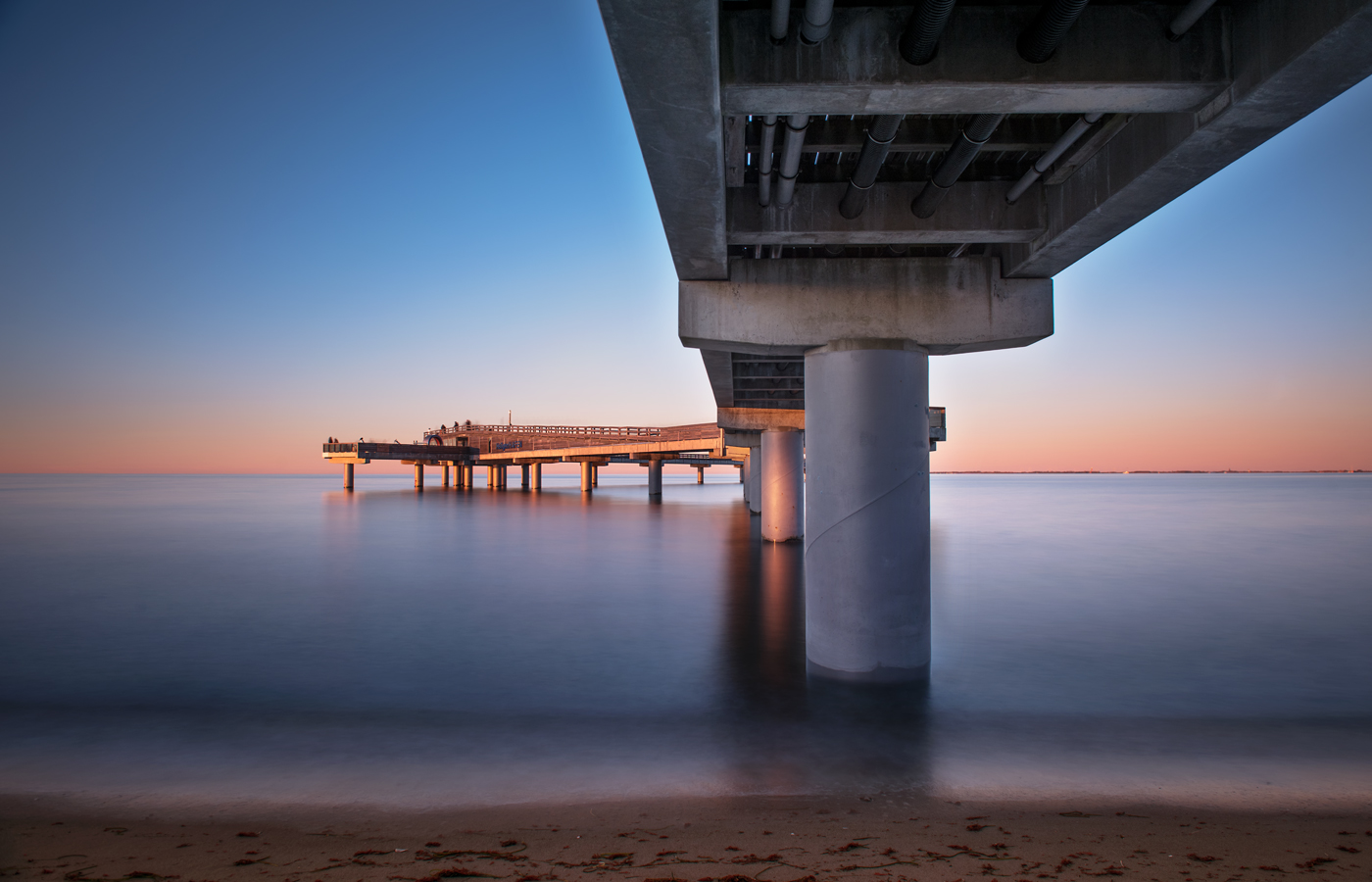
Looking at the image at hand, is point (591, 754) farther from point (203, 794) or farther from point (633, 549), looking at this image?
point (633, 549)

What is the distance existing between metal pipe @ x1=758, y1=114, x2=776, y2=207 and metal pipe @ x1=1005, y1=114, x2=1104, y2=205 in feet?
8.17

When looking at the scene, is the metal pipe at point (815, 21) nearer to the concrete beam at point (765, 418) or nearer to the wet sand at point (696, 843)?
the wet sand at point (696, 843)

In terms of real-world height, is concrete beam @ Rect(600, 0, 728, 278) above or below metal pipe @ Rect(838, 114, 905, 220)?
below

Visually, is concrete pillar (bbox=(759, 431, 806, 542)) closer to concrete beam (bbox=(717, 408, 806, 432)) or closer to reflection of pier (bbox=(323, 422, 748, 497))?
concrete beam (bbox=(717, 408, 806, 432))

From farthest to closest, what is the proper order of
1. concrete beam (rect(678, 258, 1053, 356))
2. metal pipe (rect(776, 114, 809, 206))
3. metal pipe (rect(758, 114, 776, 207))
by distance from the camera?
1. concrete beam (rect(678, 258, 1053, 356))
2. metal pipe (rect(758, 114, 776, 207))
3. metal pipe (rect(776, 114, 809, 206))

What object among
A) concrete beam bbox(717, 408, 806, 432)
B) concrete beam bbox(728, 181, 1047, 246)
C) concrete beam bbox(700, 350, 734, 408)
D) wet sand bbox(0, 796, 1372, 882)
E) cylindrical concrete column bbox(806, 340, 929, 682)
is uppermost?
concrete beam bbox(728, 181, 1047, 246)

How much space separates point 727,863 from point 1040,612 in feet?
43.5

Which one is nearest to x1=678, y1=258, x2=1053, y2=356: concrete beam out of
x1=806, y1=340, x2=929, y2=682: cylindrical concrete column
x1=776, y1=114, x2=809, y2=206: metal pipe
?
x1=806, y1=340, x2=929, y2=682: cylindrical concrete column

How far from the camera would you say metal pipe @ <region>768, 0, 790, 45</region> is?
4387 millimetres

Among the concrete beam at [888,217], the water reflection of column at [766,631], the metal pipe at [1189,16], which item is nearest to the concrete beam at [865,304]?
the concrete beam at [888,217]

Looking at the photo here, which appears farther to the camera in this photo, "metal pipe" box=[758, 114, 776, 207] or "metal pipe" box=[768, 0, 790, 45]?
"metal pipe" box=[758, 114, 776, 207]

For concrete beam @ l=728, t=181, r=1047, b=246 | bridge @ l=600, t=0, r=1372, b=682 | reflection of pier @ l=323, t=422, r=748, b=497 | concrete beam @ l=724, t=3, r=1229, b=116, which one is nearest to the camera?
bridge @ l=600, t=0, r=1372, b=682

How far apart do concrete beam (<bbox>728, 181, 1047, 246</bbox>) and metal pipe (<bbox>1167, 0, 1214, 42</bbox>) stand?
10.6 ft

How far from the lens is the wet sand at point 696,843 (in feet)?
14.4
